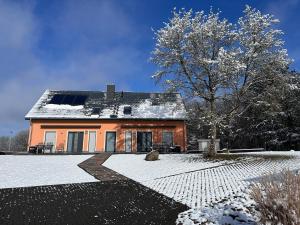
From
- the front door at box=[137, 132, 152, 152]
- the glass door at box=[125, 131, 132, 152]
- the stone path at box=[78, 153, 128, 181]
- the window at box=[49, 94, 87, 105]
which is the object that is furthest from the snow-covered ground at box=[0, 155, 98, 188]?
the window at box=[49, 94, 87, 105]

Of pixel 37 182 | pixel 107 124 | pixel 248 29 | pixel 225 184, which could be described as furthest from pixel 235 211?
pixel 107 124

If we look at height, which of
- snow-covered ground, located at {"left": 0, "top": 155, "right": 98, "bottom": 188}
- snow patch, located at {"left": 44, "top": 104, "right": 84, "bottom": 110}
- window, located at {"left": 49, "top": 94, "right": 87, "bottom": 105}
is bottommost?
snow-covered ground, located at {"left": 0, "top": 155, "right": 98, "bottom": 188}

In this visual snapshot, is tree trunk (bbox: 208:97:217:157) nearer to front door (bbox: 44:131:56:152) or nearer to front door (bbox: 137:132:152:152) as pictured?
front door (bbox: 137:132:152:152)

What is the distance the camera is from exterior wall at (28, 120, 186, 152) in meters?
28.2

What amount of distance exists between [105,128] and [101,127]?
0.38 meters

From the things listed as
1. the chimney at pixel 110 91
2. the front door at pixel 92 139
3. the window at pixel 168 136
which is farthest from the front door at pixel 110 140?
the chimney at pixel 110 91

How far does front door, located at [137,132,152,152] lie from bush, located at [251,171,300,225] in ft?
77.2

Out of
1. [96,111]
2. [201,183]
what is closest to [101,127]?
[96,111]

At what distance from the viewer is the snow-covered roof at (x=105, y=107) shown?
28.5m

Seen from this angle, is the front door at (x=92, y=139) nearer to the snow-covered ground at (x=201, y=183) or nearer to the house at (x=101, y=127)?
the house at (x=101, y=127)

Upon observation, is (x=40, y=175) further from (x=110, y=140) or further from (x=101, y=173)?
(x=110, y=140)

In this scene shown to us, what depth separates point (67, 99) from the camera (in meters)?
30.7

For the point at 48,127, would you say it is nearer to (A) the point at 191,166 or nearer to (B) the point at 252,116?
(A) the point at 191,166

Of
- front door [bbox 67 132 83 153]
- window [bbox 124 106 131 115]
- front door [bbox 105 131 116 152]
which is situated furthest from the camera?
window [bbox 124 106 131 115]
